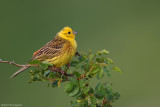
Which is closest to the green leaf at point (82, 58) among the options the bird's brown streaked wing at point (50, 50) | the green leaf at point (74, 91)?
the green leaf at point (74, 91)

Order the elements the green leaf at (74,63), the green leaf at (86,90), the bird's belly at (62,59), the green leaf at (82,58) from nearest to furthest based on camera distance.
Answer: the green leaf at (86,90) → the green leaf at (82,58) → the green leaf at (74,63) → the bird's belly at (62,59)

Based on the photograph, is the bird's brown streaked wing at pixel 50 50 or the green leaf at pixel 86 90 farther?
the bird's brown streaked wing at pixel 50 50

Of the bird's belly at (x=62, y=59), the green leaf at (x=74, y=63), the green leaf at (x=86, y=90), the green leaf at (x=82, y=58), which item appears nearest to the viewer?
the green leaf at (x=86, y=90)

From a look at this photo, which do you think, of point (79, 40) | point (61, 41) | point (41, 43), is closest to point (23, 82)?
point (41, 43)

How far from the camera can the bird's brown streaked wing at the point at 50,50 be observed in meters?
3.21

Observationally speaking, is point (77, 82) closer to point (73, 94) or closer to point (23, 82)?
point (73, 94)

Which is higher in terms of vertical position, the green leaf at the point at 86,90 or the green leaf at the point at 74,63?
the green leaf at the point at 74,63

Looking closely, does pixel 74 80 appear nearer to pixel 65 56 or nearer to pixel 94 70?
pixel 94 70

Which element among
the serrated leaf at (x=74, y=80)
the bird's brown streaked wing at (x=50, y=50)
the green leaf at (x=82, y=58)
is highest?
the bird's brown streaked wing at (x=50, y=50)

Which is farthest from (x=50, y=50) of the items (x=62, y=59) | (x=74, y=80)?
(x=74, y=80)

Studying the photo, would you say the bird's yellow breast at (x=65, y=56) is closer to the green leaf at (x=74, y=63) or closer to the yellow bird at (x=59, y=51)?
the yellow bird at (x=59, y=51)

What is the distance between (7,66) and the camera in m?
6.52

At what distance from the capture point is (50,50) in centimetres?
338

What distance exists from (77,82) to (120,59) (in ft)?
15.4
